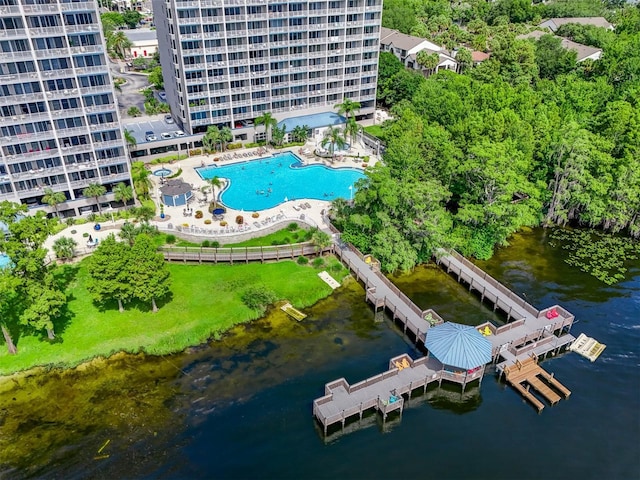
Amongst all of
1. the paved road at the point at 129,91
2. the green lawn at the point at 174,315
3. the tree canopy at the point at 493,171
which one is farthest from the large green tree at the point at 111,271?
the paved road at the point at 129,91

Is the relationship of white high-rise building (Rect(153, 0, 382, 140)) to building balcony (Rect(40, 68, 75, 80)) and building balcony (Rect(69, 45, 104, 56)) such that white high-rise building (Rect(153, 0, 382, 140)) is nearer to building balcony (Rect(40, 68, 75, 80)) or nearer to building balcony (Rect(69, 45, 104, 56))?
building balcony (Rect(69, 45, 104, 56))

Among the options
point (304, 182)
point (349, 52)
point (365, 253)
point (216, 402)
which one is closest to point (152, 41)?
point (349, 52)

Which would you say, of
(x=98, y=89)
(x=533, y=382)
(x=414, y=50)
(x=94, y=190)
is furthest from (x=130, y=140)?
(x=414, y=50)

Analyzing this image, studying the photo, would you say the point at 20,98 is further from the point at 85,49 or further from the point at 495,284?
the point at 495,284

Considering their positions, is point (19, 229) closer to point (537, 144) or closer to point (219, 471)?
point (219, 471)

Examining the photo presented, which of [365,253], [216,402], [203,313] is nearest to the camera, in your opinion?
[216,402]

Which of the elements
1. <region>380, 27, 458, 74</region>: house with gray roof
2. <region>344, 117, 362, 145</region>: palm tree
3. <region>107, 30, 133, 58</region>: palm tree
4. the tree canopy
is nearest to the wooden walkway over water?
the tree canopy
